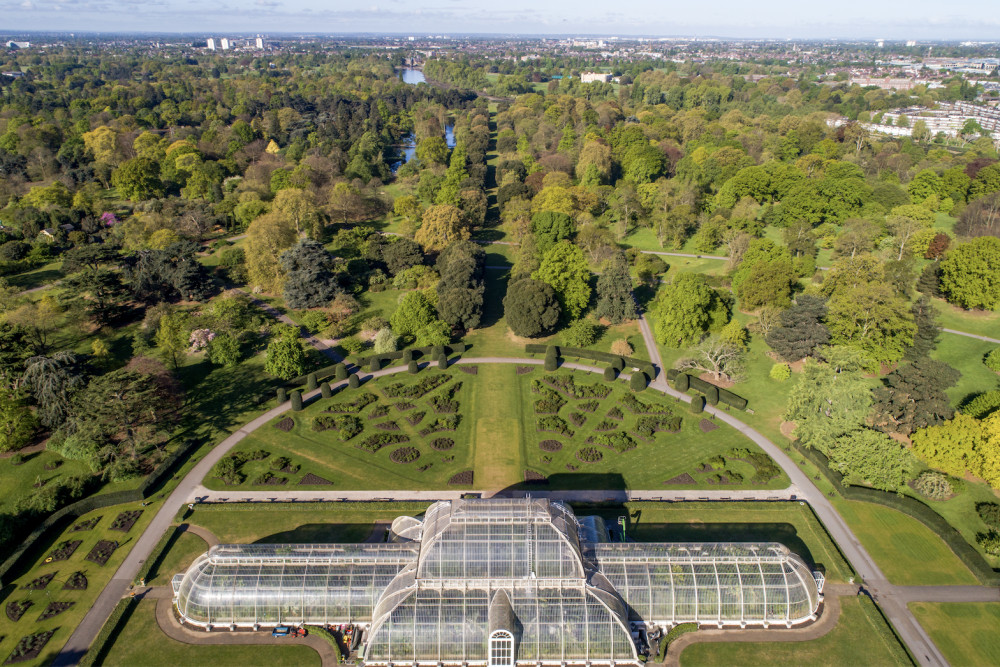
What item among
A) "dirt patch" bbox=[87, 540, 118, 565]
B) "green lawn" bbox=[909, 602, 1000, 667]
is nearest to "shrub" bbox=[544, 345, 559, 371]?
"green lawn" bbox=[909, 602, 1000, 667]

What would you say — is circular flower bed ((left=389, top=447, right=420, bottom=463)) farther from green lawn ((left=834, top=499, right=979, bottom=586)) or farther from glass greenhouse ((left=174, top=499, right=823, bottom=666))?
green lawn ((left=834, top=499, right=979, bottom=586))

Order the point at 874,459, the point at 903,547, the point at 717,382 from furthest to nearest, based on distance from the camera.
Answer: the point at 717,382 → the point at 874,459 → the point at 903,547

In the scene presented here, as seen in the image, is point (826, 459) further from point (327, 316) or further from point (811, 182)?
point (811, 182)

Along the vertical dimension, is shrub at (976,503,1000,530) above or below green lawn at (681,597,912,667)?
above

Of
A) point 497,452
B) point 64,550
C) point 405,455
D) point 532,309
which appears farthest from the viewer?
point 532,309

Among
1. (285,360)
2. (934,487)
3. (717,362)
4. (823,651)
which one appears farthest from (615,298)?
(823,651)

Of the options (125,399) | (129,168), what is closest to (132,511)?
(125,399)

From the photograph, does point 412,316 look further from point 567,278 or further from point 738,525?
point 738,525
